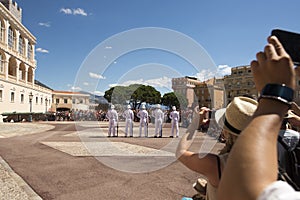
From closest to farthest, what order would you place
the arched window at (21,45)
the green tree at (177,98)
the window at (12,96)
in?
1. the green tree at (177,98)
2. the window at (12,96)
3. the arched window at (21,45)

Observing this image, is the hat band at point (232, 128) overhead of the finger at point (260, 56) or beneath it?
beneath

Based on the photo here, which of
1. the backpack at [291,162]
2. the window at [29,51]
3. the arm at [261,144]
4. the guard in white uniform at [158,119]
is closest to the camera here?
the arm at [261,144]

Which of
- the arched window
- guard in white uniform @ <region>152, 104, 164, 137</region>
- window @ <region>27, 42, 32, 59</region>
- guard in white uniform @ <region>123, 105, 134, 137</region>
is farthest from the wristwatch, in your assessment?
window @ <region>27, 42, 32, 59</region>

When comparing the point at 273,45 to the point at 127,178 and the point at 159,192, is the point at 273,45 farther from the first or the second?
the point at 127,178

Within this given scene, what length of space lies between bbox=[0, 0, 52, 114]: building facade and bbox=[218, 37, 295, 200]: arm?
36311 mm

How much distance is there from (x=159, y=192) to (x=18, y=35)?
145 feet

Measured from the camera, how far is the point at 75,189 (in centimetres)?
471

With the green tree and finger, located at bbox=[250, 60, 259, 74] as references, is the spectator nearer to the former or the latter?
finger, located at bbox=[250, 60, 259, 74]

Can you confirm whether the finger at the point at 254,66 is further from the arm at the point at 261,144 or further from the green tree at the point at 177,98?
the green tree at the point at 177,98

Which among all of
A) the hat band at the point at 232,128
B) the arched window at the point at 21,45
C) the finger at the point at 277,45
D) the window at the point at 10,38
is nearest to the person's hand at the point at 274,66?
the finger at the point at 277,45

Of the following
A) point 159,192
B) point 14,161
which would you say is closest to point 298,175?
point 159,192

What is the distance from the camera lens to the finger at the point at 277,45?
80cm

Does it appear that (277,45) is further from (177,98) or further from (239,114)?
(177,98)

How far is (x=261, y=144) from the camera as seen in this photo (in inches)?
28.2
